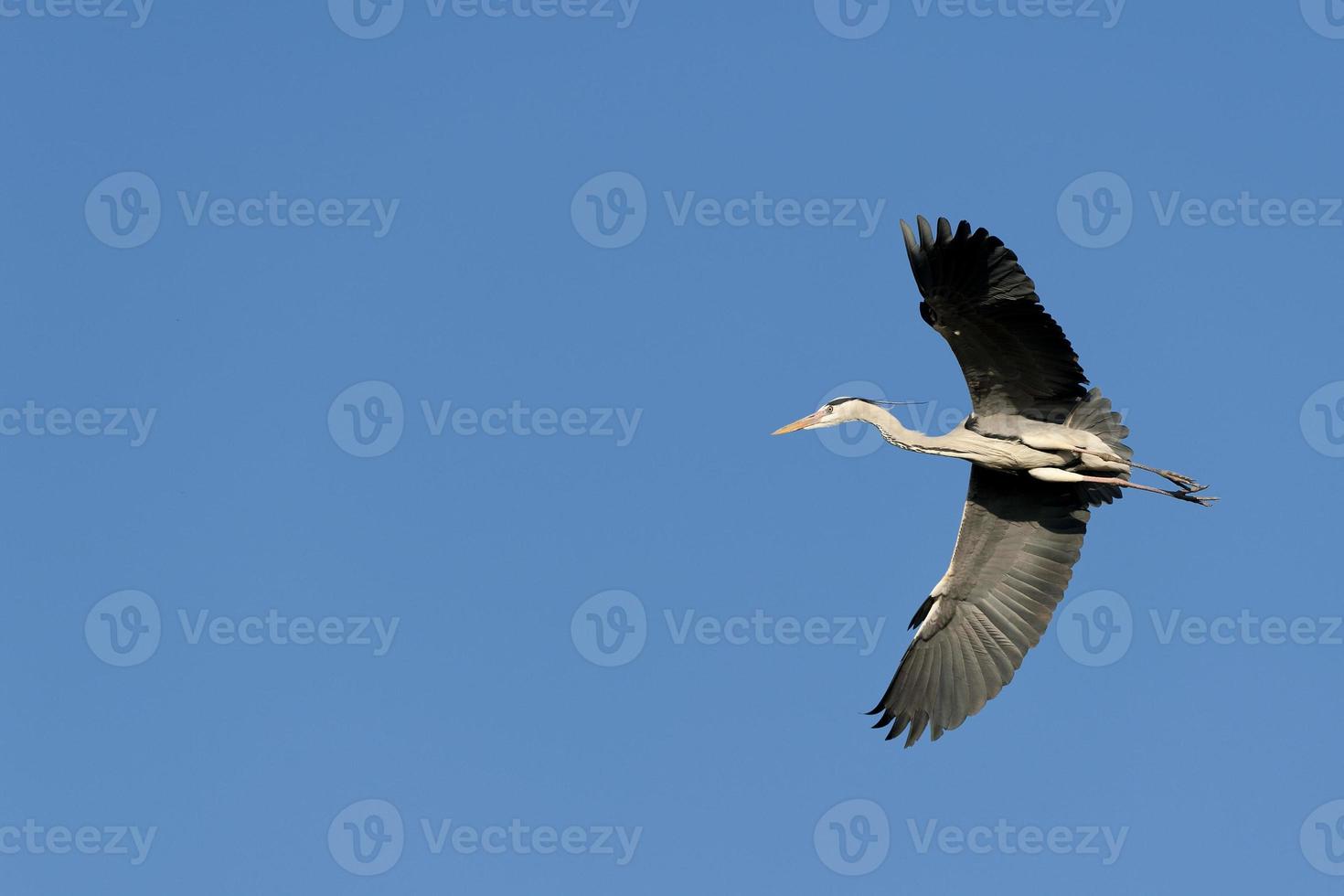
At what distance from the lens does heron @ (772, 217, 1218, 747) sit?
47.4 feet

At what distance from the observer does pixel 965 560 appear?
54.7 feet

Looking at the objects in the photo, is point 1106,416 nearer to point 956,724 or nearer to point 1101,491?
point 1101,491

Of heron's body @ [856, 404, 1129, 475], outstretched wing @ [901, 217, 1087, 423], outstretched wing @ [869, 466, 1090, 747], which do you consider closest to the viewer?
outstretched wing @ [901, 217, 1087, 423]

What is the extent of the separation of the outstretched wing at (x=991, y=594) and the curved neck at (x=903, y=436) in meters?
0.97

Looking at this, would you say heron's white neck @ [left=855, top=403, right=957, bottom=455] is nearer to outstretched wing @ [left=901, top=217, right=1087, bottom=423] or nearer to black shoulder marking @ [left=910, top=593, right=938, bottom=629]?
outstretched wing @ [left=901, top=217, right=1087, bottom=423]

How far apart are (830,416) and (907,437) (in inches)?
35.0

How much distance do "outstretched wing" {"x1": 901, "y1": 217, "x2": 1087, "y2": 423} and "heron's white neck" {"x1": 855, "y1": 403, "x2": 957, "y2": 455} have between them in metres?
0.45

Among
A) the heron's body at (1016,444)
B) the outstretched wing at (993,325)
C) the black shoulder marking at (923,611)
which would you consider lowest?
the black shoulder marking at (923,611)

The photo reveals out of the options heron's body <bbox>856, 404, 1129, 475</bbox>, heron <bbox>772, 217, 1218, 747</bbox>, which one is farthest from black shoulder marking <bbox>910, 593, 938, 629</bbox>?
heron's body <bbox>856, 404, 1129, 475</bbox>

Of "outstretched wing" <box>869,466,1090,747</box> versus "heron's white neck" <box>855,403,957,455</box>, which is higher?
"heron's white neck" <box>855,403,957,455</box>

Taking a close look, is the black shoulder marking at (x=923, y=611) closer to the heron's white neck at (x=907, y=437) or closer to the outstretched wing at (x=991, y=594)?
the outstretched wing at (x=991, y=594)

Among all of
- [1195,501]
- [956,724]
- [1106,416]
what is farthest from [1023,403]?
[956,724]

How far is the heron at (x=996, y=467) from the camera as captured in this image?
47.4ft

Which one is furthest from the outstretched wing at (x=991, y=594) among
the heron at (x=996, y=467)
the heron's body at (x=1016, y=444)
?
the heron's body at (x=1016, y=444)
